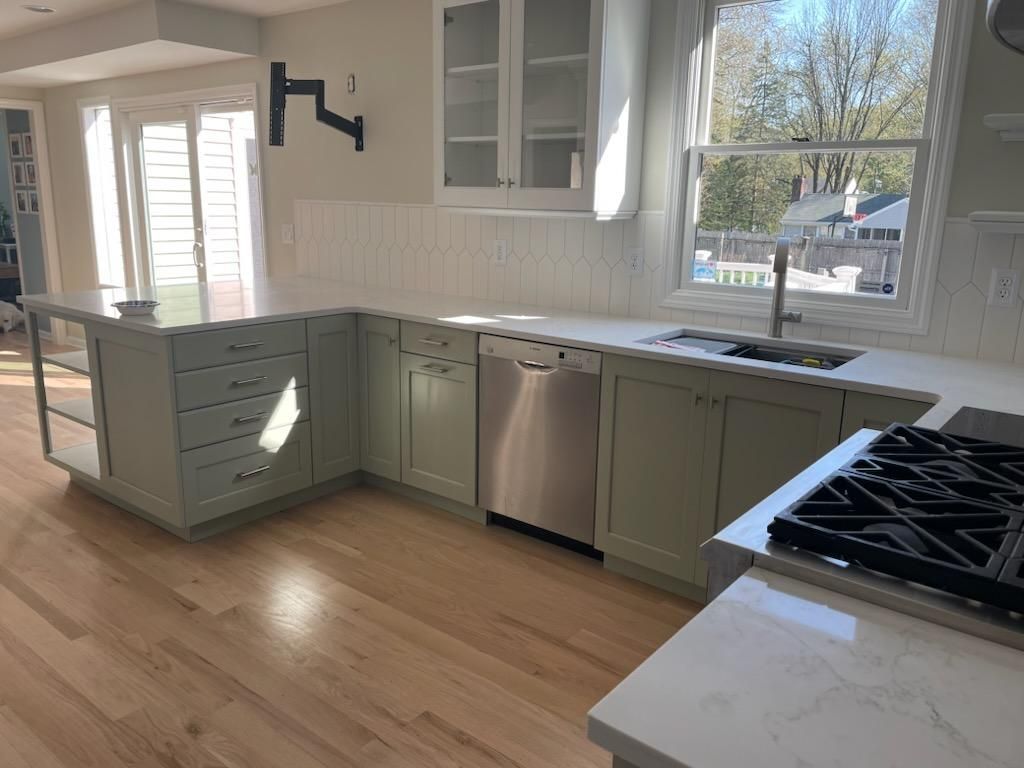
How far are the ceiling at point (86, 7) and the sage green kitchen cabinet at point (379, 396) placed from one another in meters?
1.89

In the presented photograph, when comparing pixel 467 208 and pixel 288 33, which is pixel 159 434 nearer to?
pixel 467 208

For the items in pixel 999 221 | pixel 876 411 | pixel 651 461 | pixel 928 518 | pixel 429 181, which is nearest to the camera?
pixel 928 518

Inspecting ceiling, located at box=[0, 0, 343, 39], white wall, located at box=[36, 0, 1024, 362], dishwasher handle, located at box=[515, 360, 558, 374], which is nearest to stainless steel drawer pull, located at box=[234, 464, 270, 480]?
dishwasher handle, located at box=[515, 360, 558, 374]

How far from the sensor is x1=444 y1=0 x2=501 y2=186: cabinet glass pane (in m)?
3.05

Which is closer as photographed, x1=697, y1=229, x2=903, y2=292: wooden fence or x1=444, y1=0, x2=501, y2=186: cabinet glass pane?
x1=697, y1=229, x2=903, y2=292: wooden fence

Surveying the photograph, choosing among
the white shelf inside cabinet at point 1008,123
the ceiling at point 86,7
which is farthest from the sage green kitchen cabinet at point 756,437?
the ceiling at point 86,7

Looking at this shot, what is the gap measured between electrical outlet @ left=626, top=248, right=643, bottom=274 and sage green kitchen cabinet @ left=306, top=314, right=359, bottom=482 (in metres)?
1.25

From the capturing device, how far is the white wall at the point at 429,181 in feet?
7.82

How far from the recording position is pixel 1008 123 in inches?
83.4

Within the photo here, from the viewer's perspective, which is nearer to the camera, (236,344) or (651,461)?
(651,461)

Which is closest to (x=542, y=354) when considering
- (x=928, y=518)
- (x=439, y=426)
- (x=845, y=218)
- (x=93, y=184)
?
(x=439, y=426)

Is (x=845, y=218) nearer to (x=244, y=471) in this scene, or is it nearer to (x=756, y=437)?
(x=756, y=437)

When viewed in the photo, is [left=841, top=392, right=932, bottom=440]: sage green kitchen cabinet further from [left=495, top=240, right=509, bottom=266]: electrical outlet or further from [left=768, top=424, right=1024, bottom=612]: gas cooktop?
[left=495, top=240, right=509, bottom=266]: electrical outlet

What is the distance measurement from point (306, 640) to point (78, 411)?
1.74m
